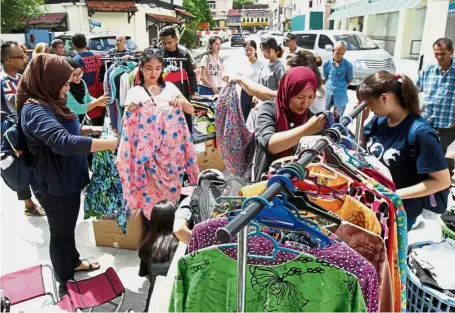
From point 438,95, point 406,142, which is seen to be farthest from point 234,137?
point 438,95

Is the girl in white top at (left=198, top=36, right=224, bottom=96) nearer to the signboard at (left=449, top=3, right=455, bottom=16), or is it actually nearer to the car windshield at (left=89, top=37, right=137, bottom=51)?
the car windshield at (left=89, top=37, right=137, bottom=51)

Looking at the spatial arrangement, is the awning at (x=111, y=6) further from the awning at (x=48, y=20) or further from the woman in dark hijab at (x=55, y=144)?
the woman in dark hijab at (x=55, y=144)

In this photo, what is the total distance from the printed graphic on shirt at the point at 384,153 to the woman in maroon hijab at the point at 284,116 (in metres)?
0.40

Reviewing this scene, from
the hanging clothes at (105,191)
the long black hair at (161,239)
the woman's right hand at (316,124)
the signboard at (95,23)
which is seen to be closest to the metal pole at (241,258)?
the woman's right hand at (316,124)

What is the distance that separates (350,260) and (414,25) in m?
18.0

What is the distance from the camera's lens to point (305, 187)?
4.85 ft

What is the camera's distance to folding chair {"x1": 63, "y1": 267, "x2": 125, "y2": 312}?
2240 mm

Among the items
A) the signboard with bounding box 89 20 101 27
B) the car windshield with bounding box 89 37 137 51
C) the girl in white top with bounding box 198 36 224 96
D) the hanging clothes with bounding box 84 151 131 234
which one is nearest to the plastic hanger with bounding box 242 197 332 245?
the hanging clothes with bounding box 84 151 131 234

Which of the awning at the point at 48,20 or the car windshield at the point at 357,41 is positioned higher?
the awning at the point at 48,20

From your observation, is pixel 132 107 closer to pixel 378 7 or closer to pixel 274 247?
pixel 274 247

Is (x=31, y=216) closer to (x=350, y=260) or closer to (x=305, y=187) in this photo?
(x=305, y=187)

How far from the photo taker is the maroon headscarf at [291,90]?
6.07 feet

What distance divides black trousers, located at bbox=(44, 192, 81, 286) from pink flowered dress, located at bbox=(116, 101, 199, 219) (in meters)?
0.44

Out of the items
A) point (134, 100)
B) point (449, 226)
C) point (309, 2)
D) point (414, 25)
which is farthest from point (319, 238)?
point (309, 2)
